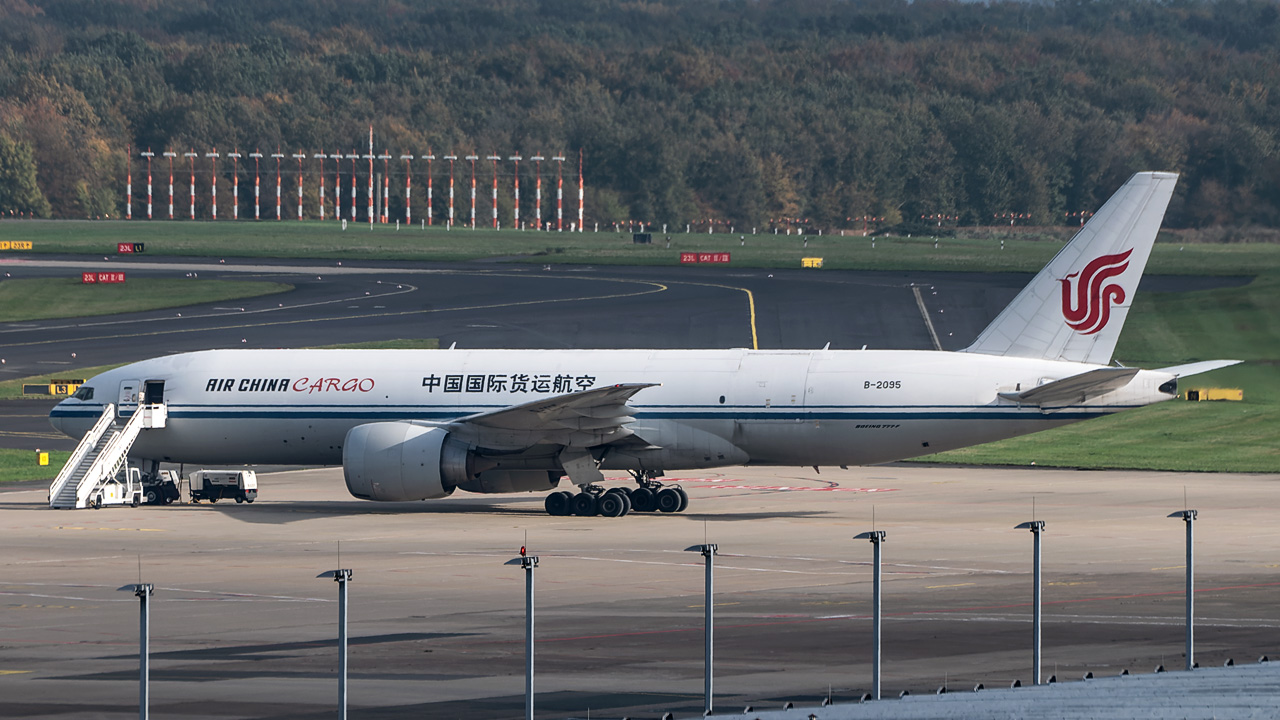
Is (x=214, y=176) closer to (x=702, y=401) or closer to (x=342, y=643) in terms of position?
(x=702, y=401)

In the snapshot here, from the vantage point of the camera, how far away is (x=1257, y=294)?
84.1 meters

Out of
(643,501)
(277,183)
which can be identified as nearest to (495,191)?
(277,183)

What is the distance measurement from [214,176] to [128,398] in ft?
418

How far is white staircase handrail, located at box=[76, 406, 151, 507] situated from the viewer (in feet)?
141

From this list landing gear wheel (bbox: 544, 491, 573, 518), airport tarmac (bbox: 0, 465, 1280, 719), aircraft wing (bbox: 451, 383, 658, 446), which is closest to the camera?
airport tarmac (bbox: 0, 465, 1280, 719)

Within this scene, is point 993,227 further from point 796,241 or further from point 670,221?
point 670,221

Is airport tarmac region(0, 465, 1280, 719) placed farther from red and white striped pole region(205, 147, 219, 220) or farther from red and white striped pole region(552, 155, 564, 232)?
red and white striped pole region(552, 155, 564, 232)

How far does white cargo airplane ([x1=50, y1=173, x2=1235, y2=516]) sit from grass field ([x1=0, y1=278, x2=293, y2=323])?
172 feet

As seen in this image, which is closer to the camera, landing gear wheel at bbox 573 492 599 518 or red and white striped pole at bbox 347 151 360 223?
landing gear wheel at bbox 573 492 599 518

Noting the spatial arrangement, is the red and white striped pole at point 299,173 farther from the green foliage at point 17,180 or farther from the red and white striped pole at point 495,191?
the green foliage at point 17,180

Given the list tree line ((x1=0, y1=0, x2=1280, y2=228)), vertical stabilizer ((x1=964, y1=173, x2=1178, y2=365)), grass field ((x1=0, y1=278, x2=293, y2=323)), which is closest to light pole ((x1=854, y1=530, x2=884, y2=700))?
vertical stabilizer ((x1=964, y1=173, x2=1178, y2=365))

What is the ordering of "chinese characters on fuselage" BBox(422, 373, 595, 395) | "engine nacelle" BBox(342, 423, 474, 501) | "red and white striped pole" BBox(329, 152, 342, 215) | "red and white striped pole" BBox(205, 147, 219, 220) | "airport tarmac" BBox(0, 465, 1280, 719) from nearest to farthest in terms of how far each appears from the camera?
"airport tarmac" BBox(0, 465, 1280, 719), "engine nacelle" BBox(342, 423, 474, 501), "chinese characters on fuselage" BBox(422, 373, 595, 395), "red and white striped pole" BBox(205, 147, 219, 220), "red and white striped pole" BBox(329, 152, 342, 215)

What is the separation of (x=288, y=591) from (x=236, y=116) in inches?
6609

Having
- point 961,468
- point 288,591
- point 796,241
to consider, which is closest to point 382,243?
point 796,241
